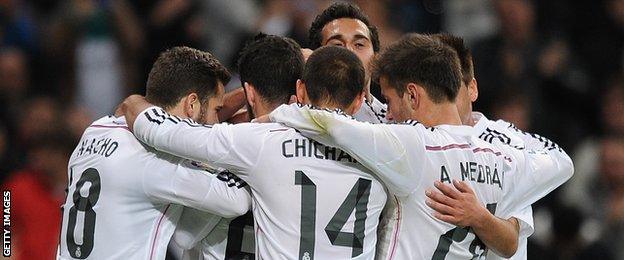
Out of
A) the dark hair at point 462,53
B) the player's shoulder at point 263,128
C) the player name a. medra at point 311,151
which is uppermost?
the dark hair at point 462,53

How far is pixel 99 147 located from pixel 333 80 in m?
1.05

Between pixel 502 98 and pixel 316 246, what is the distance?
4.84 meters

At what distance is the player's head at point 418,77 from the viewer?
466 centimetres

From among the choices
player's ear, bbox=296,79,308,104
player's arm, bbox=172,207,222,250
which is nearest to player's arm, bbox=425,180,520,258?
player's ear, bbox=296,79,308,104

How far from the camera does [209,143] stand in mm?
4480

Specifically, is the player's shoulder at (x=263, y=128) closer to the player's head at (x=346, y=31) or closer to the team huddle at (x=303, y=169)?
the team huddle at (x=303, y=169)

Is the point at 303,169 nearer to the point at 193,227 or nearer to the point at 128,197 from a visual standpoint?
the point at 193,227

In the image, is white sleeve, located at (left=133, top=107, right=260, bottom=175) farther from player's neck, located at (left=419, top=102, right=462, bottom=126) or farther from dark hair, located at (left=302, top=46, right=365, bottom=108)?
player's neck, located at (left=419, top=102, right=462, bottom=126)

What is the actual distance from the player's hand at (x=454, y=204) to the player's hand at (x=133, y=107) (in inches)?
47.6

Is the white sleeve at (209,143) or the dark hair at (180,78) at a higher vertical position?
the dark hair at (180,78)

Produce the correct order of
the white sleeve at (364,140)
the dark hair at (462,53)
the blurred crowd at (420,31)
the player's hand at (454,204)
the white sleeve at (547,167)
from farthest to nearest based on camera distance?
1. the blurred crowd at (420,31)
2. the dark hair at (462,53)
3. the white sleeve at (547,167)
4. the player's hand at (454,204)
5. the white sleeve at (364,140)

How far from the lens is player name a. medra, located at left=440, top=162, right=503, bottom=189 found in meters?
4.63

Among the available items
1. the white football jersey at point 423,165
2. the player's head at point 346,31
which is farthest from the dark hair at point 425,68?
the player's head at point 346,31

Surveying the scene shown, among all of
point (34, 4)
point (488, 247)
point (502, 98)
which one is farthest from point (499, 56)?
point (488, 247)
